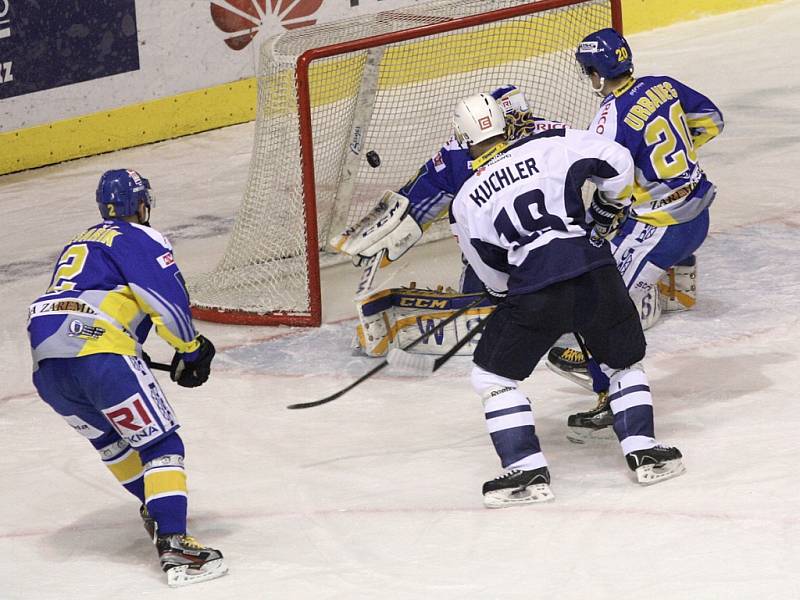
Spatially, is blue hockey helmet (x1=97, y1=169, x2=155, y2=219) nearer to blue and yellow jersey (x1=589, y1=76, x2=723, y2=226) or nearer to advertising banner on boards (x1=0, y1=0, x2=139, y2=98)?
blue and yellow jersey (x1=589, y1=76, x2=723, y2=226)

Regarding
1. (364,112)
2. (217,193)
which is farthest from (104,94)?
(364,112)

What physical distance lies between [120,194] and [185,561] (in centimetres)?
101

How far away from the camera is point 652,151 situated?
5379mm

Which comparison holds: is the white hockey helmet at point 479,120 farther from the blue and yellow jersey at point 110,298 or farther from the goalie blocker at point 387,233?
the goalie blocker at point 387,233

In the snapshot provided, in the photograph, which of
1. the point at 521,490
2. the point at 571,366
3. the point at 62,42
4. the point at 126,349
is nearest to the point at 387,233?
the point at 571,366

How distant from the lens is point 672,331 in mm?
5832

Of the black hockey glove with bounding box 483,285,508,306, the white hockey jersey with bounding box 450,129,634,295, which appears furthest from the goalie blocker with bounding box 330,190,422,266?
the white hockey jersey with bounding box 450,129,634,295

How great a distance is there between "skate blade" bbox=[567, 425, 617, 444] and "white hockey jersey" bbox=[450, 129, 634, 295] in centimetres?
78

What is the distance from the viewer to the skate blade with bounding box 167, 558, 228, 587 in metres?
3.96

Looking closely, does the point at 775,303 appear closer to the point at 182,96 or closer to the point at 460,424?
the point at 460,424

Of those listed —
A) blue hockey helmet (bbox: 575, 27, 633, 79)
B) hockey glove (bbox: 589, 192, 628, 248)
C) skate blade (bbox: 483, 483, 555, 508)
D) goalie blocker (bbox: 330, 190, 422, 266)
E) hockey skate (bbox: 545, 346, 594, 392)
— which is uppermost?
blue hockey helmet (bbox: 575, 27, 633, 79)

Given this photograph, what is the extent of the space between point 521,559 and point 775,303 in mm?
2443

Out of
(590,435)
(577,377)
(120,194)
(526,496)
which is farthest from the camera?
(577,377)

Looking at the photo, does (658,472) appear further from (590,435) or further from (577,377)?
(577,377)
